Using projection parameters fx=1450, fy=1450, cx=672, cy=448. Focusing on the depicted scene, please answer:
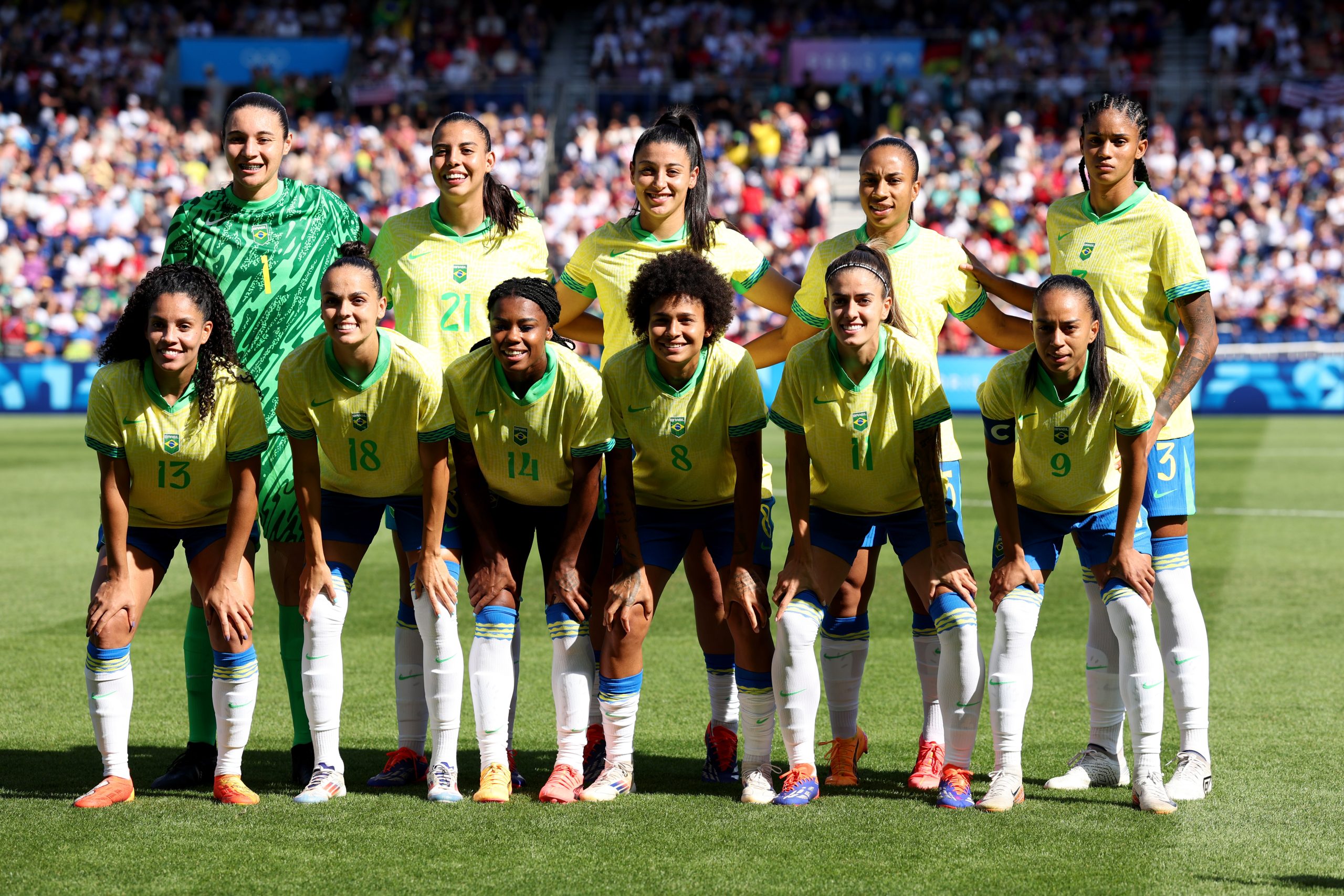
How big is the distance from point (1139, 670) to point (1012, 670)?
1.38 feet

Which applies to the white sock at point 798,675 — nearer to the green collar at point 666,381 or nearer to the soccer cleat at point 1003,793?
the soccer cleat at point 1003,793

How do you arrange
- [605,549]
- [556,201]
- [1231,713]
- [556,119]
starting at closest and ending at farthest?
[605,549], [1231,713], [556,201], [556,119]

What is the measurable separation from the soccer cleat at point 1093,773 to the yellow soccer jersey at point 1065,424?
0.90m

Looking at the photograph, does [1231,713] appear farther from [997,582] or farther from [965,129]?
[965,129]

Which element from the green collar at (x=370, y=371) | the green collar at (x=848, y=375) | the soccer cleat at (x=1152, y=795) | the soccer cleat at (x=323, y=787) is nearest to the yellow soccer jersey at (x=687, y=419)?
the green collar at (x=848, y=375)

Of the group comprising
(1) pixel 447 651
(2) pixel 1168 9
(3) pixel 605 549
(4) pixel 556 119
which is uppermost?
(2) pixel 1168 9

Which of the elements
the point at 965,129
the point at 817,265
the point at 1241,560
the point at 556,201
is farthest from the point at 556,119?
the point at 817,265

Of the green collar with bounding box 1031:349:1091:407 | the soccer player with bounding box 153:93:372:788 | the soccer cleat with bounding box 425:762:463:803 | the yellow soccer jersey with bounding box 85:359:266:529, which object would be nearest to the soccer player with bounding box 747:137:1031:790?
the green collar with bounding box 1031:349:1091:407

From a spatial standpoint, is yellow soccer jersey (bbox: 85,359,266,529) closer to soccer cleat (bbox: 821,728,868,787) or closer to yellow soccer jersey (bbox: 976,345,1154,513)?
soccer cleat (bbox: 821,728,868,787)

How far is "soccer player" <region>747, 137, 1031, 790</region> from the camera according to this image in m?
4.96

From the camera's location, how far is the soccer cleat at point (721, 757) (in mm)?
5051

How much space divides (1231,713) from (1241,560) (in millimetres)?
4223

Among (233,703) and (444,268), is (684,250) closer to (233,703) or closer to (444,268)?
(444,268)

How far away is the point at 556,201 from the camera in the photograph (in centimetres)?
2633
